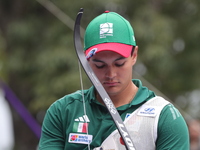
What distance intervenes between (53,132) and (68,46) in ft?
17.2

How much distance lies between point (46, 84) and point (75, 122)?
5.34 m

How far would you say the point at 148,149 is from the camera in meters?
2.74

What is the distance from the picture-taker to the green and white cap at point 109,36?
279cm

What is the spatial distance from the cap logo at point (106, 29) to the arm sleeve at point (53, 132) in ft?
1.62

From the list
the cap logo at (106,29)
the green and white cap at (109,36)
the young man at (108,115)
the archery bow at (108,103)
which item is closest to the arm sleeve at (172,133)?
the young man at (108,115)

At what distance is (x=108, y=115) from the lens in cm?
287

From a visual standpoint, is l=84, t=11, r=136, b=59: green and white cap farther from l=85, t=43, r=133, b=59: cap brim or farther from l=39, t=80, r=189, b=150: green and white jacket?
l=39, t=80, r=189, b=150: green and white jacket

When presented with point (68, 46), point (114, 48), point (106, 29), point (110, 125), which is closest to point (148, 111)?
point (110, 125)

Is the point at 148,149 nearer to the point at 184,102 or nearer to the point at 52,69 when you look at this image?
the point at 52,69

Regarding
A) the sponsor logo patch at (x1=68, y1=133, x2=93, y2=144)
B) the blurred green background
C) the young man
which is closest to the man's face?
the young man

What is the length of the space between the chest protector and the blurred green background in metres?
4.85

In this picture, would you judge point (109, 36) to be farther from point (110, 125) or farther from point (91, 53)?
point (110, 125)

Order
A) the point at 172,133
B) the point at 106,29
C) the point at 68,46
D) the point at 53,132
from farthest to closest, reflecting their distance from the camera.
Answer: the point at 68,46
the point at 53,132
the point at 106,29
the point at 172,133

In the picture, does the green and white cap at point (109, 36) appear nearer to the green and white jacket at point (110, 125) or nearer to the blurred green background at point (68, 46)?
the green and white jacket at point (110, 125)
